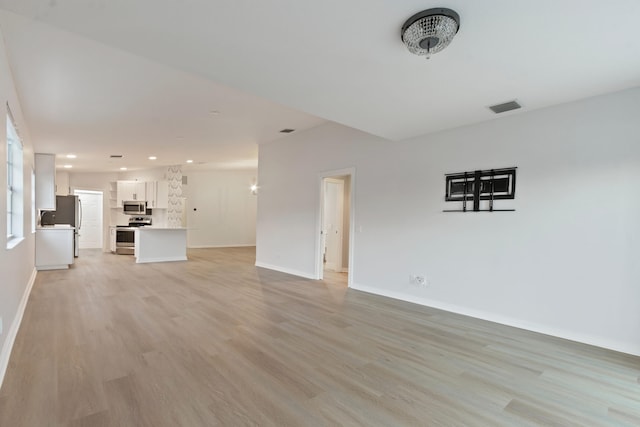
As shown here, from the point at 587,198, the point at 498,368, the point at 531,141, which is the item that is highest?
the point at 531,141

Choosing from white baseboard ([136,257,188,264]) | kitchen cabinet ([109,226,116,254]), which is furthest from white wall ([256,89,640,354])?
kitchen cabinet ([109,226,116,254])

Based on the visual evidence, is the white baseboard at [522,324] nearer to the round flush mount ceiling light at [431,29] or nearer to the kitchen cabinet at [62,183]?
the round flush mount ceiling light at [431,29]

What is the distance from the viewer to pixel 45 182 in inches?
293

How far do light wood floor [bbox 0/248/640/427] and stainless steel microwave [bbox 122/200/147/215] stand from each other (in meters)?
6.23

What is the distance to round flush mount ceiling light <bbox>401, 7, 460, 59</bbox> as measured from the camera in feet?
6.19

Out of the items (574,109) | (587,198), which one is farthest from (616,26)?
(587,198)

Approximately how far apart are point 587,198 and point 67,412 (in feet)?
15.3

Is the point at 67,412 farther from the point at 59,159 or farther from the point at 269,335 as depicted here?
the point at 59,159

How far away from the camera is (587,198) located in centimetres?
326

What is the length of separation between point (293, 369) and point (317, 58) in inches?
96.1

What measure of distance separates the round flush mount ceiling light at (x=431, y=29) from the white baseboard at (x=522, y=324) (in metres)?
3.21

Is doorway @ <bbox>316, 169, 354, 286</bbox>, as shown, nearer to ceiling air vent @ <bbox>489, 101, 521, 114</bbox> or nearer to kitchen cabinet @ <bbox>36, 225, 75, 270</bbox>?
ceiling air vent @ <bbox>489, 101, 521, 114</bbox>

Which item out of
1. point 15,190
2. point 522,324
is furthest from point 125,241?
point 522,324

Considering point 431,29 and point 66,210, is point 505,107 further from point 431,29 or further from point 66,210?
point 66,210
